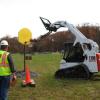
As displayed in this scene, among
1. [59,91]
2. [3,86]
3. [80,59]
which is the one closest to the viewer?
[3,86]

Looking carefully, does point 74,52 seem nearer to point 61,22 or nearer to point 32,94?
point 61,22

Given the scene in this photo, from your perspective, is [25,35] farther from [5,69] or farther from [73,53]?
[5,69]

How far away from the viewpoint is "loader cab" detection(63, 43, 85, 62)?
66.8 ft

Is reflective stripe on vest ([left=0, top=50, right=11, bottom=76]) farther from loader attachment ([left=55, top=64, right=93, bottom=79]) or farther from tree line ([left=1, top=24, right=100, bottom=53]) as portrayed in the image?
tree line ([left=1, top=24, right=100, bottom=53])

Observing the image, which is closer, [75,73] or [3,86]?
[3,86]

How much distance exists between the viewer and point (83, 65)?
19938 millimetres

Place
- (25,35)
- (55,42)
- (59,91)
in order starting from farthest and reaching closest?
A: (55,42), (25,35), (59,91)

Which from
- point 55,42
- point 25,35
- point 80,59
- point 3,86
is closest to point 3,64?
point 3,86

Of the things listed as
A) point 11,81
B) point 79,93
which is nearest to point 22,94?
point 79,93

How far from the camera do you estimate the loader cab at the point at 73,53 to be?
20.4 meters

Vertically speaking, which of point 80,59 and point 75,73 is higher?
point 80,59

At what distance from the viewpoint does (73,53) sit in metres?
20.7

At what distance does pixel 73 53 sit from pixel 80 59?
615 millimetres

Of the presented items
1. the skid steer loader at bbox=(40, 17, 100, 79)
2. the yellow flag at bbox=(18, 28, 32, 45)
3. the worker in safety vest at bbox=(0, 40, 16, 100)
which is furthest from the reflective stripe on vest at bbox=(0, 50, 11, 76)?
the yellow flag at bbox=(18, 28, 32, 45)
